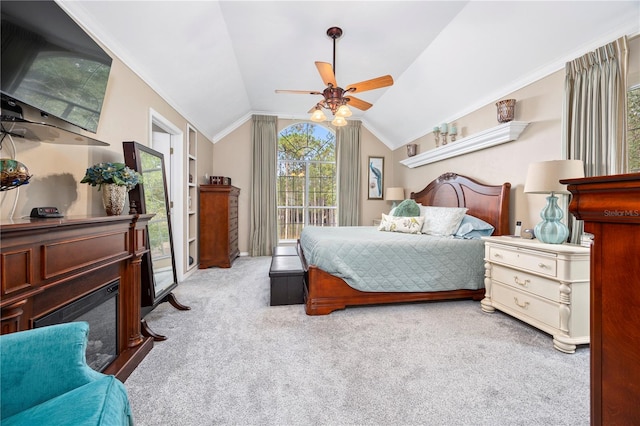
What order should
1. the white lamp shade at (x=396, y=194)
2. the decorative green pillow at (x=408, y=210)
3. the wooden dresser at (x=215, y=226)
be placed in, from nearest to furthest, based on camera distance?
the decorative green pillow at (x=408, y=210), the wooden dresser at (x=215, y=226), the white lamp shade at (x=396, y=194)

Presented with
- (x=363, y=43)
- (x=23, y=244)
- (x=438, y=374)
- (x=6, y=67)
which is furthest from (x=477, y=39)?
(x=23, y=244)

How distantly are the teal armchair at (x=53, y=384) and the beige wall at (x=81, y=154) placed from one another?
3.26ft

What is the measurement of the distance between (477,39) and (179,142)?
12.5ft

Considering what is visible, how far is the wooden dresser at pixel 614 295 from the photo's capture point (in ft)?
2.21

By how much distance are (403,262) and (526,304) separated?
3.46ft

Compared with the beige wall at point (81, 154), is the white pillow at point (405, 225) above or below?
below

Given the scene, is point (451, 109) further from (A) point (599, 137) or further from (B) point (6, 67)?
(B) point (6, 67)

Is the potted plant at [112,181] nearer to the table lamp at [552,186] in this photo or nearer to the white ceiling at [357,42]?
the white ceiling at [357,42]

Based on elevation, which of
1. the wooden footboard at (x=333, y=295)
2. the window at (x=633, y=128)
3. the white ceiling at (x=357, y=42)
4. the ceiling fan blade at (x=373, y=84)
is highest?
the white ceiling at (x=357, y=42)

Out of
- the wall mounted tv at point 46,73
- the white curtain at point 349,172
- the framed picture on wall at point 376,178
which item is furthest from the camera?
the framed picture on wall at point 376,178

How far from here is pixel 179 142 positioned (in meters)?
3.83

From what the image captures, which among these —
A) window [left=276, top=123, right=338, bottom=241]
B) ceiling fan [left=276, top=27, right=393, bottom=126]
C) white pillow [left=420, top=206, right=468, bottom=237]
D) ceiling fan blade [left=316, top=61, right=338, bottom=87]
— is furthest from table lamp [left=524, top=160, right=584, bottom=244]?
window [left=276, top=123, right=338, bottom=241]

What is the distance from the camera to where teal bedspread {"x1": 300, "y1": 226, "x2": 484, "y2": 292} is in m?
2.73

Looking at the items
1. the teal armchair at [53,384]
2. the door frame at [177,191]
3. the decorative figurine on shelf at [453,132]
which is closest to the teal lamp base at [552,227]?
the decorative figurine on shelf at [453,132]
